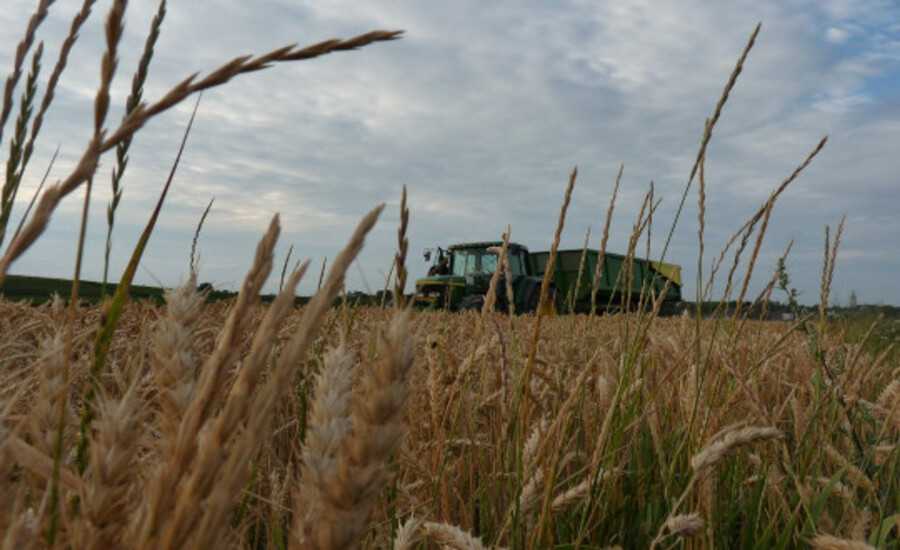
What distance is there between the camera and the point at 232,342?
1.86 feet

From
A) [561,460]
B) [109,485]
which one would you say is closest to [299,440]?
[561,460]

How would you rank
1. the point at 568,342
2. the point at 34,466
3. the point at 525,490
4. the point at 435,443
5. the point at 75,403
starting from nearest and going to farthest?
the point at 34,466, the point at 525,490, the point at 435,443, the point at 75,403, the point at 568,342

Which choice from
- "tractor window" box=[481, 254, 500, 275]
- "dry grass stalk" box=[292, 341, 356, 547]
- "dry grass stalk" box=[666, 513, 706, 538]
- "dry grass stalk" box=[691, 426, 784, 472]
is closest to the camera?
"dry grass stalk" box=[292, 341, 356, 547]

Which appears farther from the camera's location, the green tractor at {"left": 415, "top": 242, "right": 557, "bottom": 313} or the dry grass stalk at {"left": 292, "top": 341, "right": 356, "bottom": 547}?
the green tractor at {"left": 415, "top": 242, "right": 557, "bottom": 313}

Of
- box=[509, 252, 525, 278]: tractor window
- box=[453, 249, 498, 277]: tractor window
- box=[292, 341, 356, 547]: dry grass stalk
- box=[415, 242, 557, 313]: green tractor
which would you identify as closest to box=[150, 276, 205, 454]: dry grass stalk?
box=[292, 341, 356, 547]: dry grass stalk

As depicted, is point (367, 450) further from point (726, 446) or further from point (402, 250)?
point (726, 446)

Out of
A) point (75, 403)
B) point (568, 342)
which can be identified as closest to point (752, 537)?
point (568, 342)

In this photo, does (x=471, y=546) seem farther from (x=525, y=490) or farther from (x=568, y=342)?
(x=568, y=342)

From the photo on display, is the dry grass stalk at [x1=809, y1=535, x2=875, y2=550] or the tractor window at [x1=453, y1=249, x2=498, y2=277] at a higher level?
the tractor window at [x1=453, y1=249, x2=498, y2=277]

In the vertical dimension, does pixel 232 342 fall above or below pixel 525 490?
above

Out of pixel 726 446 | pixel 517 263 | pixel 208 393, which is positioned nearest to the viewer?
pixel 208 393

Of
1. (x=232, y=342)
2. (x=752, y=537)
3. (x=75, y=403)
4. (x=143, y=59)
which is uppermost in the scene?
(x=143, y=59)

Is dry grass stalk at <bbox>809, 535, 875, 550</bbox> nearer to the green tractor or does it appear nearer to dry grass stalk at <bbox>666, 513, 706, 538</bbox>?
dry grass stalk at <bbox>666, 513, 706, 538</bbox>

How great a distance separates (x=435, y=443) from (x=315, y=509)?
133 centimetres
